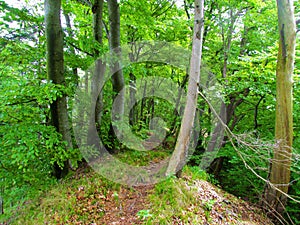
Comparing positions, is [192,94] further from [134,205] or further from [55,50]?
[55,50]

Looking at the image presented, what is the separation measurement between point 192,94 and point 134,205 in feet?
7.21

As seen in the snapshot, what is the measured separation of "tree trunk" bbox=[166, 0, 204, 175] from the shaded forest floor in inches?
14.8

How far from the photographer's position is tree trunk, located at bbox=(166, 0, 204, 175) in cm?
306

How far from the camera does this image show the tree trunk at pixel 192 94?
306 centimetres

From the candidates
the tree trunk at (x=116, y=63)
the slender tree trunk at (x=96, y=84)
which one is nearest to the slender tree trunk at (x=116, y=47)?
the tree trunk at (x=116, y=63)

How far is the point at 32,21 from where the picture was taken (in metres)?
3.21

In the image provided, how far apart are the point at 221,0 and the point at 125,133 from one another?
4475 mm

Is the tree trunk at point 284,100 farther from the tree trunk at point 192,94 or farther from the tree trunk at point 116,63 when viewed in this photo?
the tree trunk at point 116,63

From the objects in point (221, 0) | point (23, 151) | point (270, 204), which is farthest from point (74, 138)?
point (221, 0)

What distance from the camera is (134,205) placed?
2992 millimetres

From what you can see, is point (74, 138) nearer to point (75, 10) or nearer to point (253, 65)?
point (75, 10)

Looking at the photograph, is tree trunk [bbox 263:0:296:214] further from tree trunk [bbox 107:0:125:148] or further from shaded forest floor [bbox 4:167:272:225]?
tree trunk [bbox 107:0:125:148]

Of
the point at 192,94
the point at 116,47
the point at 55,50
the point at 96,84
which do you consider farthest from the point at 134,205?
the point at 116,47

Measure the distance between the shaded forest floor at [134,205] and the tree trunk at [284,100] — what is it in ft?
2.13
